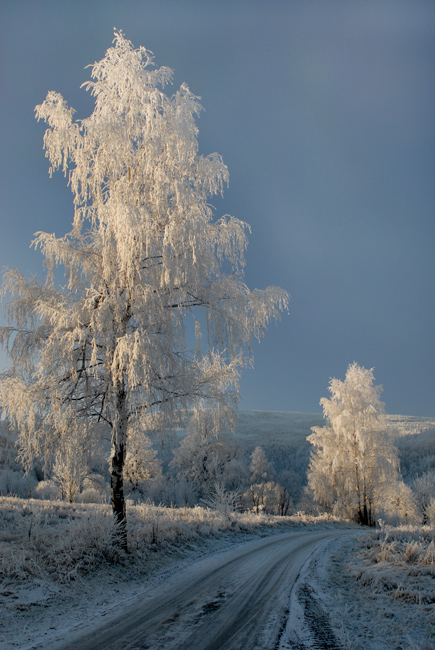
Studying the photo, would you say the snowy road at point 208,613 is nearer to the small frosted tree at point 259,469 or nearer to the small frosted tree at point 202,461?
the small frosted tree at point 202,461

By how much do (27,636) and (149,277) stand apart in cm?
623

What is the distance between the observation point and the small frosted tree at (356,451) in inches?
941

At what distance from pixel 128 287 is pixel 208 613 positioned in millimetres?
6076

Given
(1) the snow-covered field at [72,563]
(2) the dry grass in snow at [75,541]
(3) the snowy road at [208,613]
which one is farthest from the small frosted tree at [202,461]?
(3) the snowy road at [208,613]

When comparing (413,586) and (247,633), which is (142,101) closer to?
(247,633)

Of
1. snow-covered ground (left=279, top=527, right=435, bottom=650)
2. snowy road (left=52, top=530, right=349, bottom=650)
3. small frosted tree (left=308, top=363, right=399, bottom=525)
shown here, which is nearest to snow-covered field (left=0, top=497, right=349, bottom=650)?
snowy road (left=52, top=530, right=349, bottom=650)

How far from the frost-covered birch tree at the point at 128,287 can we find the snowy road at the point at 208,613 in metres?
2.29

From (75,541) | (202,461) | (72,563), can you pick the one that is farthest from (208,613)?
(202,461)

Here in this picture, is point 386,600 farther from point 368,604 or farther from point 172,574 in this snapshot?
point 172,574

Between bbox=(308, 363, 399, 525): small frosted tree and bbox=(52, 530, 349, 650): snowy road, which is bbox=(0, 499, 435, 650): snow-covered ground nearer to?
bbox=(52, 530, 349, 650): snowy road

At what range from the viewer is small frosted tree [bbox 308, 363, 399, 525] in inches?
941

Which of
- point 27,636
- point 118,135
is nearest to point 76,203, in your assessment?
point 118,135

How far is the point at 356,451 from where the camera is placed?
2477 cm

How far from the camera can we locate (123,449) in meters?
7.97
